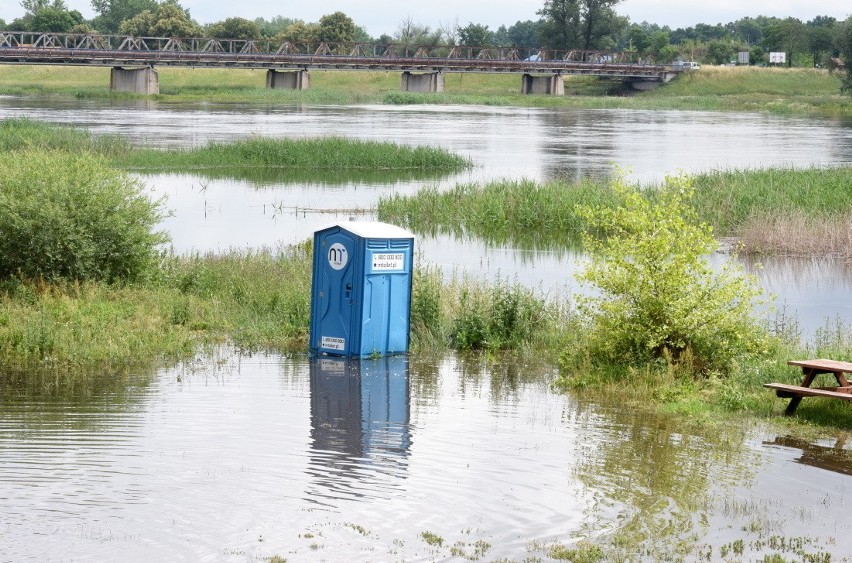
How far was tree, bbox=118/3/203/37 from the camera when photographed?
152 meters

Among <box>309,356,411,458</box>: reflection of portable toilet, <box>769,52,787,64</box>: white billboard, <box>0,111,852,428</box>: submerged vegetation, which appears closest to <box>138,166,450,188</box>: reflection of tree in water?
<box>0,111,852,428</box>: submerged vegetation

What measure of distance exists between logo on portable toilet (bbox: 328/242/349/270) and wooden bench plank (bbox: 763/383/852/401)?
4677 mm

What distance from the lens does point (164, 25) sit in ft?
498

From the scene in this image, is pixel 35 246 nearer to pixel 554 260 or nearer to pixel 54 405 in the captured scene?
pixel 54 405

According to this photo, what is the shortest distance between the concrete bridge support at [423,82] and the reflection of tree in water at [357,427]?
126686 millimetres

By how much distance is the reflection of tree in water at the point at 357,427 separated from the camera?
9.30 m

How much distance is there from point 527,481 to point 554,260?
16684mm

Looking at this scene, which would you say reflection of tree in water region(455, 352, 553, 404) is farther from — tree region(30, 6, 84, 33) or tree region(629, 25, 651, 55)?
tree region(629, 25, 651, 55)

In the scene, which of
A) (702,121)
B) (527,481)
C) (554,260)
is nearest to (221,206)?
(554,260)

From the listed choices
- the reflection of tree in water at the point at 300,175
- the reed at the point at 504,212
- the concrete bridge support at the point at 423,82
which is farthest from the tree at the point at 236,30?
the reed at the point at 504,212

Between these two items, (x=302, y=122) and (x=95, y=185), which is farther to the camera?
(x=302, y=122)

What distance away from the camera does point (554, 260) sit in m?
25.9

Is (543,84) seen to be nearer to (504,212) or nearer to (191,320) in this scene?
(504,212)

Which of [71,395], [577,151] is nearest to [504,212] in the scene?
[71,395]
